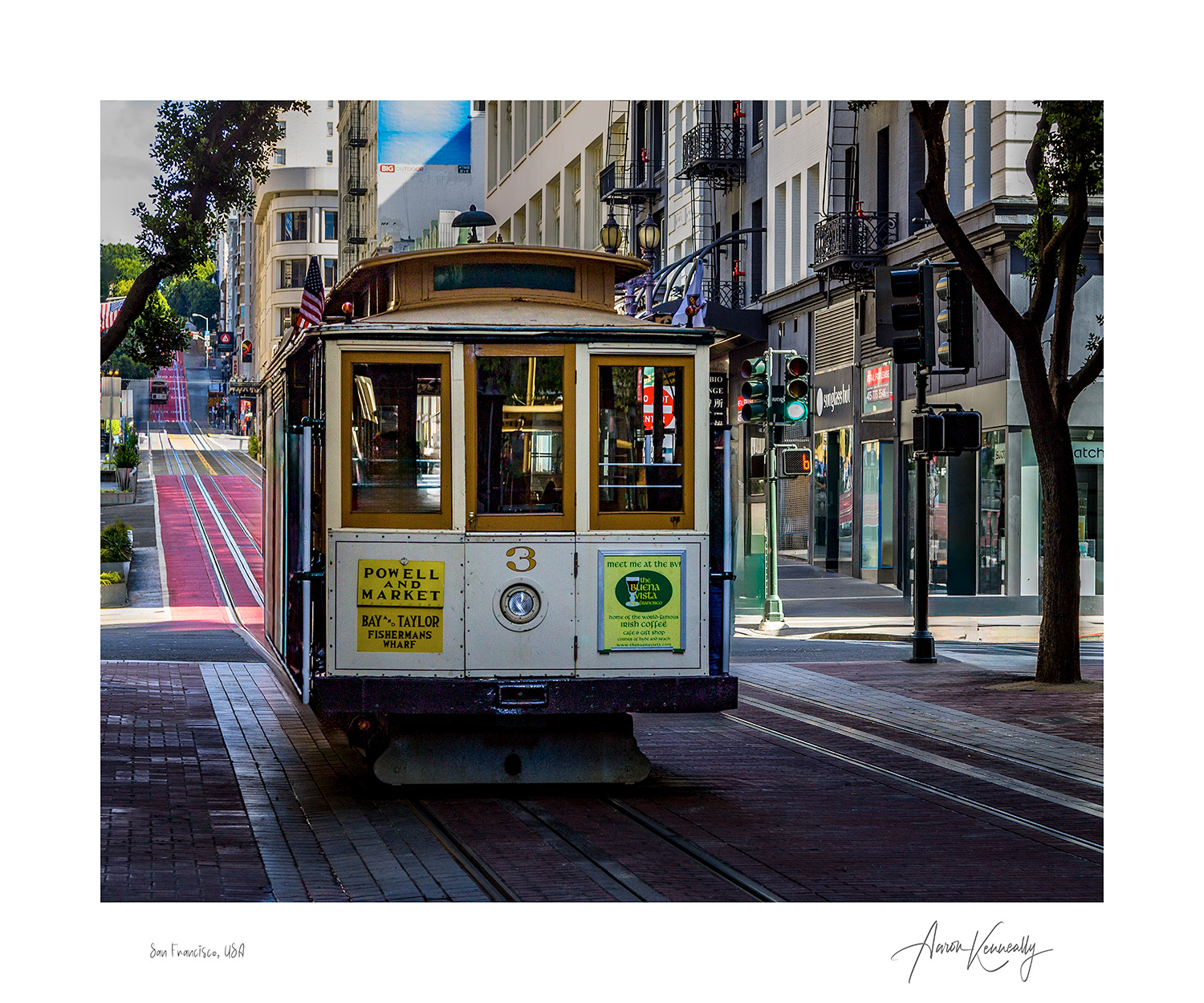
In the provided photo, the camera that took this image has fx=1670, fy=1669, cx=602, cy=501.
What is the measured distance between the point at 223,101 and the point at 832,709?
712 cm

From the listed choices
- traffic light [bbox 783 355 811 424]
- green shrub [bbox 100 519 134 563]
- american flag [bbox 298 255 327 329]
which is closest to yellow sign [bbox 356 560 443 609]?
american flag [bbox 298 255 327 329]

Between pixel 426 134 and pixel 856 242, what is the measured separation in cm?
4451

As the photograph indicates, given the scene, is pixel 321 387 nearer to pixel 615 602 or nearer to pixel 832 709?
pixel 615 602

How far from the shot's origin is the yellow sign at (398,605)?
9141 millimetres

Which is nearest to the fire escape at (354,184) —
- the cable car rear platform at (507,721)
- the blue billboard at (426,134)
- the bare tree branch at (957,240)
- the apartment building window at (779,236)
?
the blue billboard at (426,134)

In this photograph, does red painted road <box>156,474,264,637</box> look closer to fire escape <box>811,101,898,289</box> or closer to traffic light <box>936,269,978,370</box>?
traffic light <box>936,269,978,370</box>

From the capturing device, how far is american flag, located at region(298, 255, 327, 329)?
463 inches

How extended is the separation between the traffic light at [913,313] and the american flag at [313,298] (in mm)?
8017

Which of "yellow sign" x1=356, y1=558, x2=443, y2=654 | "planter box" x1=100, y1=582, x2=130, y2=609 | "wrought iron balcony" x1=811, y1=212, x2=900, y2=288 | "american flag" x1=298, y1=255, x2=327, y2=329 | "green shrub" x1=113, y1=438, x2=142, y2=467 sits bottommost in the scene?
"planter box" x1=100, y1=582, x2=130, y2=609

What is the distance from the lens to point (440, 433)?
9188mm

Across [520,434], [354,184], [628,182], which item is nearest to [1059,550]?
[520,434]

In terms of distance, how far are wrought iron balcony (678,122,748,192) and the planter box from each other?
1563 cm
